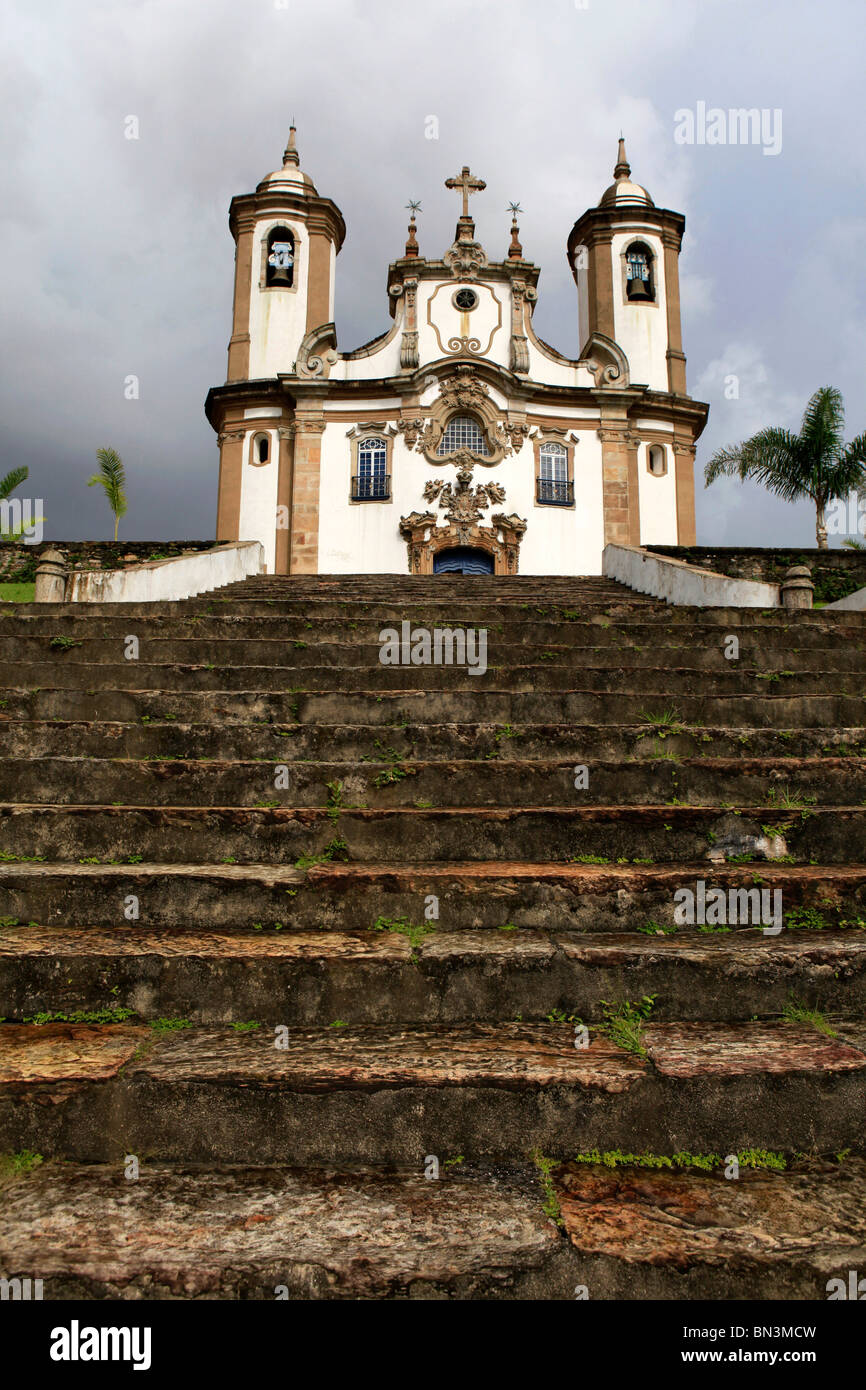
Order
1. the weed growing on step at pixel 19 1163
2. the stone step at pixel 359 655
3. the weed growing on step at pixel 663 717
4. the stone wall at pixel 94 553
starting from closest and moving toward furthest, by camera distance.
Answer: the weed growing on step at pixel 19 1163 → the weed growing on step at pixel 663 717 → the stone step at pixel 359 655 → the stone wall at pixel 94 553

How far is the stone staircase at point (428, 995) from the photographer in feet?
6.26

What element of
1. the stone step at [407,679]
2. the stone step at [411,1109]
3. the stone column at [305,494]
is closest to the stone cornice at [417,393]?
the stone column at [305,494]

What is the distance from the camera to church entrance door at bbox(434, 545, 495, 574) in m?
18.8

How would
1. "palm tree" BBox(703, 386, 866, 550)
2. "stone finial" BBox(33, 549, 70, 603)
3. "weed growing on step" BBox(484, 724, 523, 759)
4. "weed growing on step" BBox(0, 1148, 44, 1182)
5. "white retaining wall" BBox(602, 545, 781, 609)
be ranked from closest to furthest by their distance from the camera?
"weed growing on step" BBox(0, 1148, 44, 1182)
"weed growing on step" BBox(484, 724, 523, 759)
"stone finial" BBox(33, 549, 70, 603)
"white retaining wall" BBox(602, 545, 781, 609)
"palm tree" BBox(703, 386, 866, 550)

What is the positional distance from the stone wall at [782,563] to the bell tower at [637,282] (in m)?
11.2

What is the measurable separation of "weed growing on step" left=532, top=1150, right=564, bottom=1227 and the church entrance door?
1695 cm

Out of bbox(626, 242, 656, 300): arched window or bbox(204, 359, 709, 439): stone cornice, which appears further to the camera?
bbox(626, 242, 656, 300): arched window

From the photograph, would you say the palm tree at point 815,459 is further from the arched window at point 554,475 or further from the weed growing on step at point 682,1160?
the weed growing on step at point 682,1160

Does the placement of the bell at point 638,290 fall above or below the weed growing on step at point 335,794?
above

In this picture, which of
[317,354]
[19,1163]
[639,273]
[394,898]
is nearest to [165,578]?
[394,898]

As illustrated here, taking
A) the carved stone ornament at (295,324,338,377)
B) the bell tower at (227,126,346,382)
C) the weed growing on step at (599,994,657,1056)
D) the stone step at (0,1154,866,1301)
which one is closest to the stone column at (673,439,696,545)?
the carved stone ornament at (295,324,338,377)

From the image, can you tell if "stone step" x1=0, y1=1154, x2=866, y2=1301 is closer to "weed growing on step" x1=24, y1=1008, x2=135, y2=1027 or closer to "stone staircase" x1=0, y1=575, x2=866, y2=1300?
"stone staircase" x1=0, y1=575, x2=866, y2=1300

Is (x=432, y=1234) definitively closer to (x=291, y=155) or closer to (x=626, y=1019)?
(x=626, y=1019)

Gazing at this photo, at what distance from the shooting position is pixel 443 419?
63.0 ft
